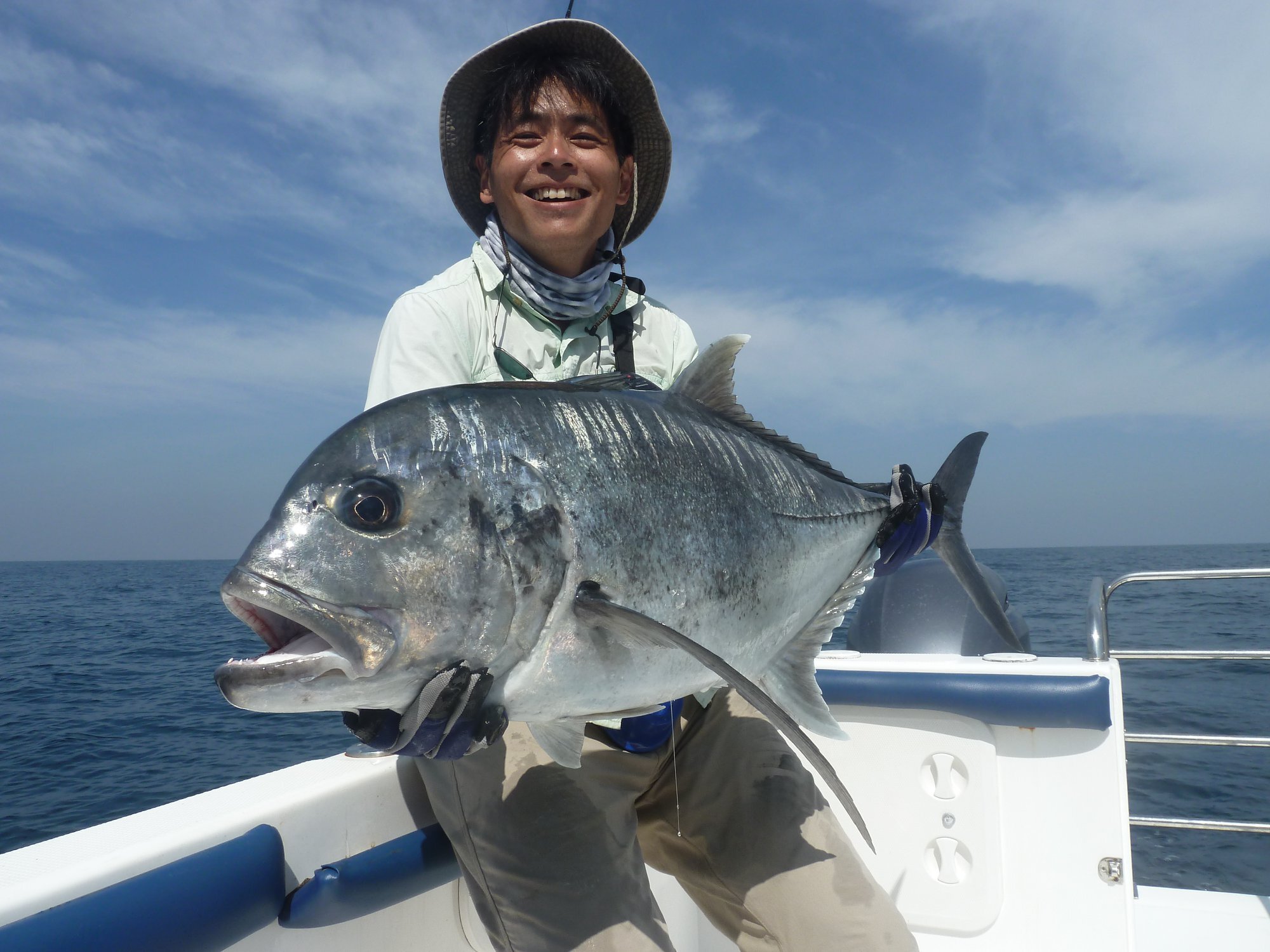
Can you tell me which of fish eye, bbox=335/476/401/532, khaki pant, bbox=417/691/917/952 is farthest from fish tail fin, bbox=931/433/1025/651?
fish eye, bbox=335/476/401/532

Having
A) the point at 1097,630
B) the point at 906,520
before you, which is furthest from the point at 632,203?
the point at 1097,630

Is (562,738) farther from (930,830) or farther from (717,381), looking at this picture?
(930,830)

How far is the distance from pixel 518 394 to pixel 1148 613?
885 inches

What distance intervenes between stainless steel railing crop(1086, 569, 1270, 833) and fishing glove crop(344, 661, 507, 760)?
276 centimetres

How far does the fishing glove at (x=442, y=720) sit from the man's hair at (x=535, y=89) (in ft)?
5.49

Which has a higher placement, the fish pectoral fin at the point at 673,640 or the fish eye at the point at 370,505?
the fish eye at the point at 370,505

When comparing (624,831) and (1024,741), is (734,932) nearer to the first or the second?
(624,831)

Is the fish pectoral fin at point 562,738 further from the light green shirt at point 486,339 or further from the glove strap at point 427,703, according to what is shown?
the light green shirt at point 486,339

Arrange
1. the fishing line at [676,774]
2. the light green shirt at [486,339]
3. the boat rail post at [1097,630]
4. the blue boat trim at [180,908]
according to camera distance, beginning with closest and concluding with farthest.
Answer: the blue boat trim at [180,908], the light green shirt at [486,339], the fishing line at [676,774], the boat rail post at [1097,630]

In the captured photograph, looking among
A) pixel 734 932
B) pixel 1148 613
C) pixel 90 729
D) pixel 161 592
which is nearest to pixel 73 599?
pixel 161 592

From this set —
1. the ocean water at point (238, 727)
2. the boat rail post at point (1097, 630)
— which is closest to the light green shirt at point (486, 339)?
the boat rail post at point (1097, 630)

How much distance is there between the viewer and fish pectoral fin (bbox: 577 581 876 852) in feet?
4.06

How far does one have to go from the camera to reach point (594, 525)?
4.40 ft

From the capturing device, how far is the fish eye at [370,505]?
1188 millimetres
